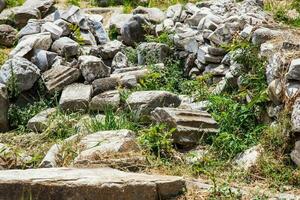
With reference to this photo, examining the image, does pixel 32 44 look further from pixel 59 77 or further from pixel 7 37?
pixel 7 37

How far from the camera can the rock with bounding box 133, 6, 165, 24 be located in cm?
1054

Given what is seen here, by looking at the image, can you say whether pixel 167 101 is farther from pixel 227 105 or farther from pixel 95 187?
pixel 95 187

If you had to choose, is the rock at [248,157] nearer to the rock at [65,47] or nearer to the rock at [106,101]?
the rock at [106,101]

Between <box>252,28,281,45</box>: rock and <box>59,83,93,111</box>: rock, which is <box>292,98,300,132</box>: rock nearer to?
<box>252,28,281,45</box>: rock

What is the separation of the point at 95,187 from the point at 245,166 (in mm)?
1732

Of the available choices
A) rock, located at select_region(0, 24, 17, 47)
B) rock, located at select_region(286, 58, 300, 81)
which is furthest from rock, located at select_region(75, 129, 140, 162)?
rock, located at select_region(0, 24, 17, 47)

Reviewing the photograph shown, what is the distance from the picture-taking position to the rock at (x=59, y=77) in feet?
28.5

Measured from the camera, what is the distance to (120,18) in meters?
11.2

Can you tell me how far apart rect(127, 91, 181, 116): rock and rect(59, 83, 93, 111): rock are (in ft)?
2.74

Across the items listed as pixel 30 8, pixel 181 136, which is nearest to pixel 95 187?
pixel 181 136

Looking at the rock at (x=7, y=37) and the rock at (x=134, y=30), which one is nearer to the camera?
the rock at (x=134, y=30)

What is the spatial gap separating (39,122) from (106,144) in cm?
192

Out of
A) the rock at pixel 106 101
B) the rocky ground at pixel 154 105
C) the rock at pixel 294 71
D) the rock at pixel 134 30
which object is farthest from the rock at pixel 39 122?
the rock at pixel 294 71

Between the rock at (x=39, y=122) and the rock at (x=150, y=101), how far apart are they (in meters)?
1.15
